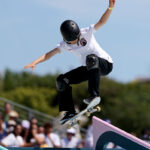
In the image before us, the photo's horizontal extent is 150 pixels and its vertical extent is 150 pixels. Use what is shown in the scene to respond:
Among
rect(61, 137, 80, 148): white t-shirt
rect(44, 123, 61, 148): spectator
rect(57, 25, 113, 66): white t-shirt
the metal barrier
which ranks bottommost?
the metal barrier

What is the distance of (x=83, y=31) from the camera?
Result: 7152 millimetres

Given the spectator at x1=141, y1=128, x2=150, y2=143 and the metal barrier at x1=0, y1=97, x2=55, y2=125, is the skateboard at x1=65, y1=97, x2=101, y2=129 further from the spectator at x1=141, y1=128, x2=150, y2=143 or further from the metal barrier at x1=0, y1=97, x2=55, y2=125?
Result: the metal barrier at x1=0, y1=97, x2=55, y2=125

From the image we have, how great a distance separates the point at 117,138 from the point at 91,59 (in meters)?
1.33

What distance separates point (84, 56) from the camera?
280 inches

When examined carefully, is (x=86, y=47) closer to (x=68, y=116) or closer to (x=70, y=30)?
Answer: (x=70, y=30)

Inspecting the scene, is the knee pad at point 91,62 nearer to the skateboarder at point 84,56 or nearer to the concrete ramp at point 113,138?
the skateboarder at point 84,56

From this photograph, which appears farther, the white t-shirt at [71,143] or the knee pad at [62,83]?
the white t-shirt at [71,143]

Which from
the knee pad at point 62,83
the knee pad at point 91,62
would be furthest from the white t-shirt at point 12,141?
the knee pad at point 91,62

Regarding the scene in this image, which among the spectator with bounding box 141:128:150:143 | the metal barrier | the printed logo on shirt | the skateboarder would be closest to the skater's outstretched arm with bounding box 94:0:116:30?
the skateboarder

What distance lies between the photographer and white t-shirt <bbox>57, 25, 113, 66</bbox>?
7.06 m

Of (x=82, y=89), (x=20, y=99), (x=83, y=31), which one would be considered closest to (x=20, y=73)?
(x=82, y=89)

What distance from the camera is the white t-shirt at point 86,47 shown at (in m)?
7.06

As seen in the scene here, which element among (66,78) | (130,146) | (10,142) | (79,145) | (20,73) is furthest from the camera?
(20,73)

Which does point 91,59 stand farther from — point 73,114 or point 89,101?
point 73,114
